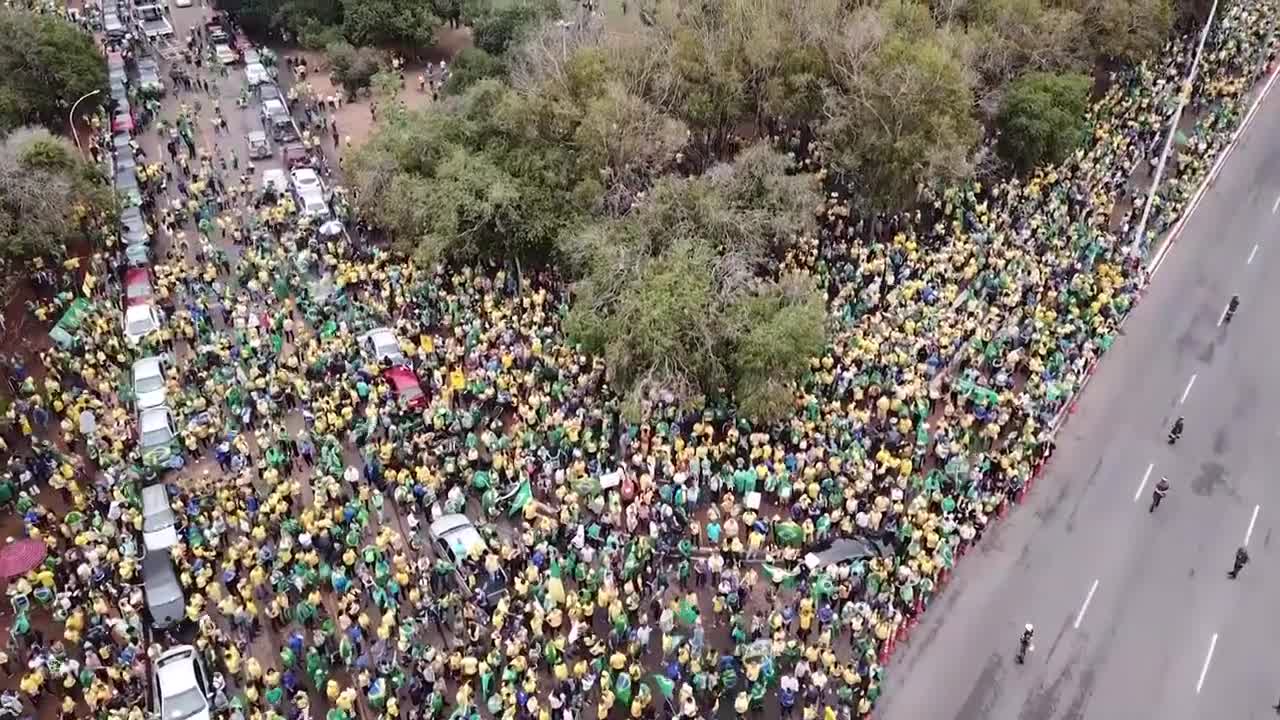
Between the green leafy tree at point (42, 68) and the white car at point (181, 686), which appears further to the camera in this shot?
the green leafy tree at point (42, 68)

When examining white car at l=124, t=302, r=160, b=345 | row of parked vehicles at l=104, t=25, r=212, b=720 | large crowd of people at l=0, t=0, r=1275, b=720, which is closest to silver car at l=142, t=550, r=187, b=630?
row of parked vehicles at l=104, t=25, r=212, b=720

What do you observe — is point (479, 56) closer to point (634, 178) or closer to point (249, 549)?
point (634, 178)

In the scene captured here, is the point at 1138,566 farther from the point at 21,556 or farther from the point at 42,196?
the point at 42,196

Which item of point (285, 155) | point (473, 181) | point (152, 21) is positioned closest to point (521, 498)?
point (473, 181)

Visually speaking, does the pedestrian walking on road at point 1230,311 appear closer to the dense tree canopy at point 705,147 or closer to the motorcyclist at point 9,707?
the dense tree canopy at point 705,147

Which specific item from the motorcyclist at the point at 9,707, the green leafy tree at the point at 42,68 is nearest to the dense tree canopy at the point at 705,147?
the green leafy tree at the point at 42,68
